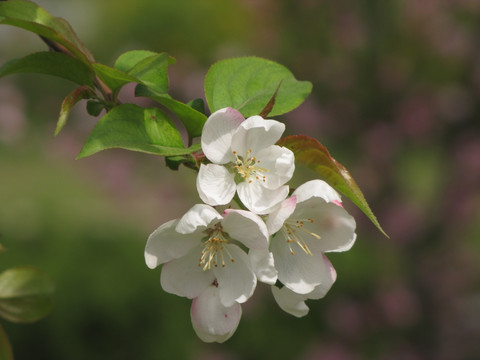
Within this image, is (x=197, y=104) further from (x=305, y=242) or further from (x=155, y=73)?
(x=305, y=242)

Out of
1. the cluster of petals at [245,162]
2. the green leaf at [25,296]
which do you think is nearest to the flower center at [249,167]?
the cluster of petals at [245,162]

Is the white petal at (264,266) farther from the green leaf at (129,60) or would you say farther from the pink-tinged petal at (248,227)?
the green leaf at (129,60)

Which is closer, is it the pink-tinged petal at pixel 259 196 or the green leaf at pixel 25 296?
the pink-tinged petal at pixel 259 196

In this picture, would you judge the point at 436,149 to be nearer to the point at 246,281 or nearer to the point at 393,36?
→ the point at 393,36

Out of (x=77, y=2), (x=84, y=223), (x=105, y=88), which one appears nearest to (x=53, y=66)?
(x=105, y=88)

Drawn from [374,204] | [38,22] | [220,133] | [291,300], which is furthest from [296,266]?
[374,204]

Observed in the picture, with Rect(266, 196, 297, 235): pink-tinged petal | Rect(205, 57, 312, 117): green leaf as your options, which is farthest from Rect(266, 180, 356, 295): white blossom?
Rect(205, 57, 312, 117): green leaf
